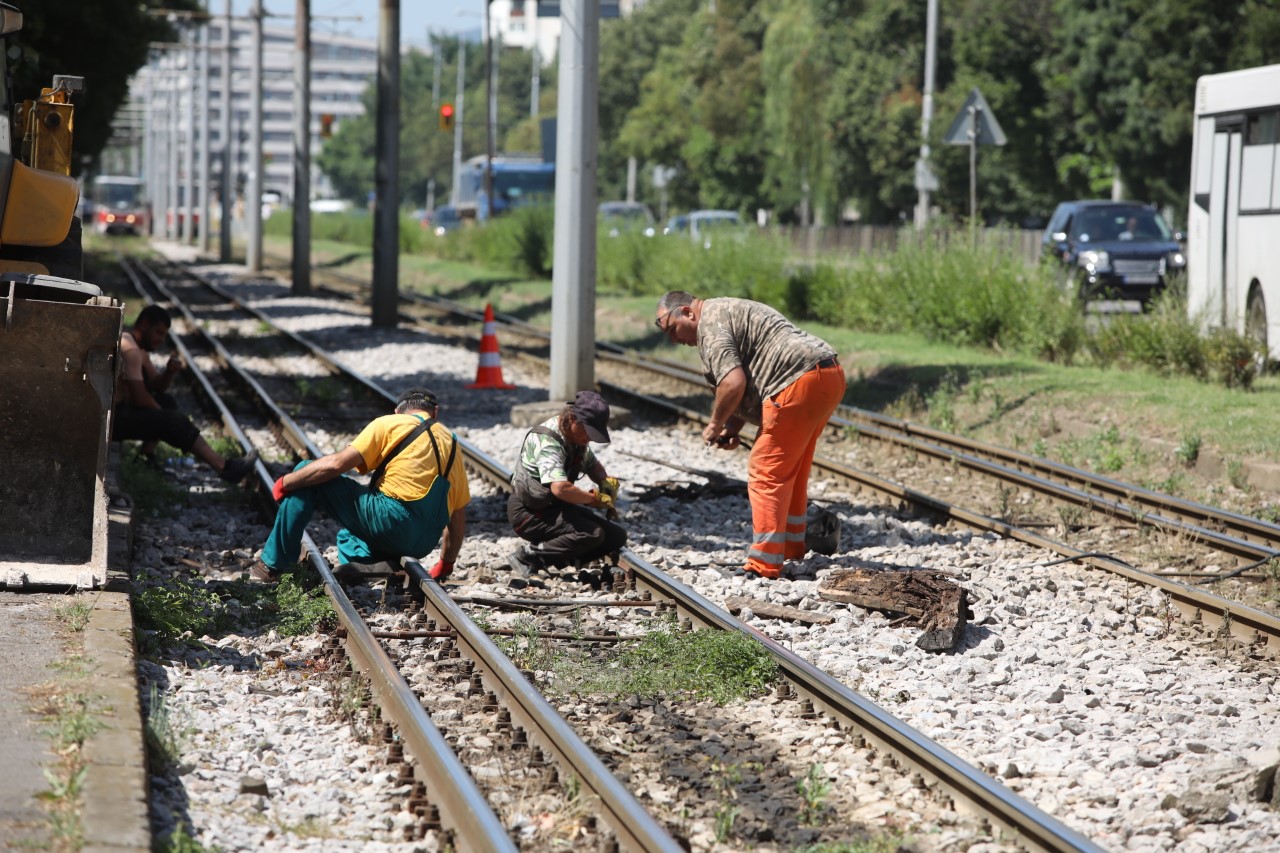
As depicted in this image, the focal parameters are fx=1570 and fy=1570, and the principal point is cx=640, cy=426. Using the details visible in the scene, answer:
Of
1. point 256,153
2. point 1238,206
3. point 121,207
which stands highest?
point 256,153

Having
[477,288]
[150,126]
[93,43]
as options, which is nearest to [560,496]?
[93,43]

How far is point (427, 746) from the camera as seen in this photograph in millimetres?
5230

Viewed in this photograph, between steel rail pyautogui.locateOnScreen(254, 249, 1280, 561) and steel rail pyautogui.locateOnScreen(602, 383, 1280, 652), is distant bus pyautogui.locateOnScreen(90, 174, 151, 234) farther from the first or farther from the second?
steel rail pyautogui.locateOnScreen(602, 383, 1280, 652)

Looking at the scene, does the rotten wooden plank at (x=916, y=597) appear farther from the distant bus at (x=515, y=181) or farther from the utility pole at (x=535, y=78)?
the utility pole at (x=535, y=78)

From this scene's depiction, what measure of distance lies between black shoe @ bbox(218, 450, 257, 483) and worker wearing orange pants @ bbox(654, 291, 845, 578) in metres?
3.66

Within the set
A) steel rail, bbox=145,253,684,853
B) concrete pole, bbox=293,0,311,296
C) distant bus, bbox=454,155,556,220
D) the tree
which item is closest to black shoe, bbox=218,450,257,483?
steel rail, bbox=145,253,684,853

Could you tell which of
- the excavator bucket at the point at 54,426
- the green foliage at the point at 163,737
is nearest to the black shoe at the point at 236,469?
the excavator bucket at the point at 54,426

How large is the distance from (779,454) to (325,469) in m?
2.41

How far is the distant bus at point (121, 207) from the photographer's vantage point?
81.3 meters

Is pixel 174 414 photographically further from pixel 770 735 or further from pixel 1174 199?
pixel 1174 199

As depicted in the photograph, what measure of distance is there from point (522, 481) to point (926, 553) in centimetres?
242

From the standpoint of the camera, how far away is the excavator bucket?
23.4 feet

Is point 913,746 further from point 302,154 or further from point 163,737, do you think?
point 302,154

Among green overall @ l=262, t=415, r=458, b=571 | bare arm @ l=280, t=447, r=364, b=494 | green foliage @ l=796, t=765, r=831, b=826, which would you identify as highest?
bare arm @ l=280, t=447, r=364, b=494
